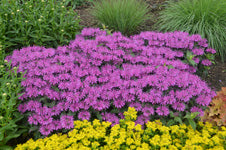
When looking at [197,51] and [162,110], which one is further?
[197,51]

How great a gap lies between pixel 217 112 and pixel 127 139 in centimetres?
136

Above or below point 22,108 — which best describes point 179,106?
above

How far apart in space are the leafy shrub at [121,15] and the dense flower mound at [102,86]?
1543mm

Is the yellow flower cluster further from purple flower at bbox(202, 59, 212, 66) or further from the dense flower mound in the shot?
purple flower at bbox(202, 59, 212, 66)

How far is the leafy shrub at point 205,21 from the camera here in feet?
15.5

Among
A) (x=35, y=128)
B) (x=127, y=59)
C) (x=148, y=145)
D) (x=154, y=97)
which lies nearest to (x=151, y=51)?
(x=127, y=59)

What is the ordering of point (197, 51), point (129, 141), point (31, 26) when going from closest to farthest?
1. point (129, 141)
2. point (197, 51)
3. point (31, 26)

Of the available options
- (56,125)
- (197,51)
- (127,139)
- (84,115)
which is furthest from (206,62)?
(56,125)

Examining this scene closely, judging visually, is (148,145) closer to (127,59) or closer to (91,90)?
(91,90)

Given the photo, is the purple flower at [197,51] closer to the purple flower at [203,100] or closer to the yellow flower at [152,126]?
the purple flower at [203,100]

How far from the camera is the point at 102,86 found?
→ 304 cm

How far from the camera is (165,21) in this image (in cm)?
546

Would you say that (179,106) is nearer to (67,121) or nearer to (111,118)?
(111,118)

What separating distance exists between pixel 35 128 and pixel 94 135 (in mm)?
800
